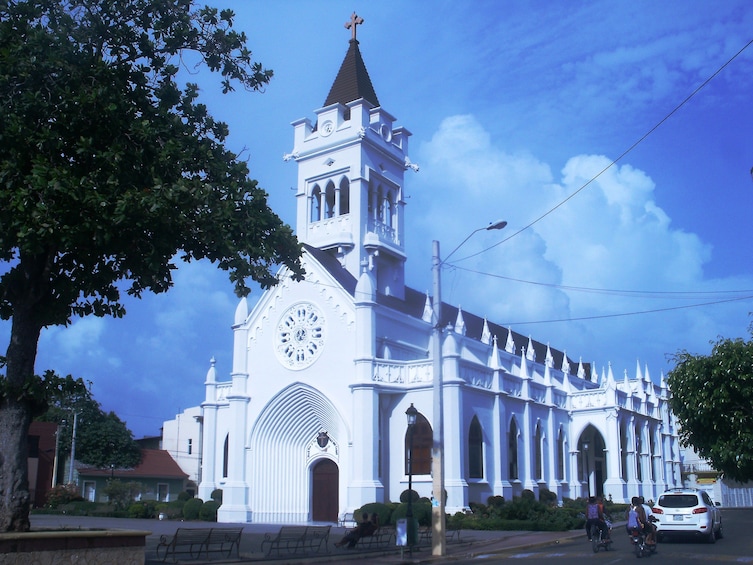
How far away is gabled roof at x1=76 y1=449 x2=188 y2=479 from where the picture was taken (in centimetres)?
6438

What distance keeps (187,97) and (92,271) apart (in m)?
4.32

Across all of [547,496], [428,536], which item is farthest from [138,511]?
[547,496]

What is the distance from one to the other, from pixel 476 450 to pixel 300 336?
Answer: 10846 millimetres

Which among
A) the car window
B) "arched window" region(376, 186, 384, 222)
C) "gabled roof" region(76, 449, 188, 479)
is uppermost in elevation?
"arched window" region(376, 186, 384, 222)


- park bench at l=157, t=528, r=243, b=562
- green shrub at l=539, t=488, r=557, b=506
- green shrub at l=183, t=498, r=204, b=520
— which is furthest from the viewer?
green shrub at l=539, t=488, r=557, b=506

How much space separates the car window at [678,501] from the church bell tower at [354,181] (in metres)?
22.8

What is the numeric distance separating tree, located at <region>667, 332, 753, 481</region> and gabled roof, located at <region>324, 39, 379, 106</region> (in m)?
30.3

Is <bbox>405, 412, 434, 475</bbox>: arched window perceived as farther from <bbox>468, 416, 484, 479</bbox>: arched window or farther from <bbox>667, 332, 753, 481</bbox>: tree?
<bbox>667, 332, 753, 481</bbox>: tree

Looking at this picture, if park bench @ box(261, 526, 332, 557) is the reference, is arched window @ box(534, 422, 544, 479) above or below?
above

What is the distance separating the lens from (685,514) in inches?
1013

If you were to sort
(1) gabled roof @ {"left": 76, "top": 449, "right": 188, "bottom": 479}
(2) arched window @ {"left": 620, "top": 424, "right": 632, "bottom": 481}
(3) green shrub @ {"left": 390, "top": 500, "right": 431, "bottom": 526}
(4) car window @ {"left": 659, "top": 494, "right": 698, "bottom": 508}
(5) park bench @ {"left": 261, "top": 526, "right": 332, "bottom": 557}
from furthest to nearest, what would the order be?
(1) gabled roof @ {"left": 76, "top": 449, "right": 188, "bottom": 479}
(2) arched window @ {"left": 620, "top": 424, "right": 632, "bottom": 481}
(3) green shrub @ {"left": 390, "top": 500, "right": 431, "bottom": 526}
(4) car window @ {"left": 659, "top": 494, "right": 698, "bottom": 508}
(5) park bench @ {"left": 261, "top": 526, "right": 332, "bottom": 557}

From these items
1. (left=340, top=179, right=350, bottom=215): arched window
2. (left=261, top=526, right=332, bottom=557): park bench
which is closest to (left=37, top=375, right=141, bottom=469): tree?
(left=340, top=179, right=350, bottom=215): arched window

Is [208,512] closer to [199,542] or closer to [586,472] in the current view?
[199,542]

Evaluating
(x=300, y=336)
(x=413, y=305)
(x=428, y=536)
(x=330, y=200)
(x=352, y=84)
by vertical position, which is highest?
(x=352, y=84)
